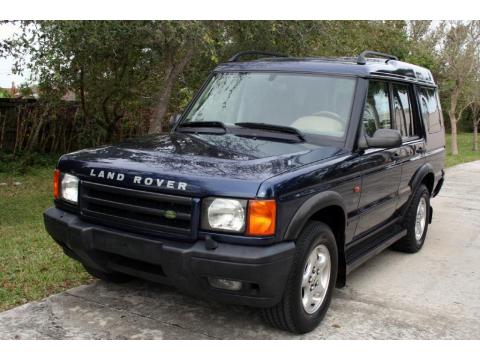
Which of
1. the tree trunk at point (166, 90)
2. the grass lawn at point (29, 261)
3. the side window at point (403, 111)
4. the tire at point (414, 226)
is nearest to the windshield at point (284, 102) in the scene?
the side window at point (403, 111)

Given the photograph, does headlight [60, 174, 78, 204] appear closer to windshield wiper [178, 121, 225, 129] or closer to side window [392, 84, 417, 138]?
windshield wiper [178, 121, 225, 129]

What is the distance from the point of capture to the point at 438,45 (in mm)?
20547

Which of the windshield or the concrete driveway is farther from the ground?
the windshield

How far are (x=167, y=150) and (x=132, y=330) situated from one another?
51.2 inches

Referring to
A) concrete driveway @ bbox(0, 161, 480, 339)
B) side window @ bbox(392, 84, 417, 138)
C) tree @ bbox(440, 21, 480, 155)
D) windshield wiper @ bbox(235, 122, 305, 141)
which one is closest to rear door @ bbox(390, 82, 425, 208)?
side window @ bbox(392, 84, 417, 138)

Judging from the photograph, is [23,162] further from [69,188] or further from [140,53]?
[69,188]

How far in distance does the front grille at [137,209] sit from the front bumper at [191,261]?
2.7 inches

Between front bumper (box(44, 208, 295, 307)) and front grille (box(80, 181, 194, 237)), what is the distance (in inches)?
2.7

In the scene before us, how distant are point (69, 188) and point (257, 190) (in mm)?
1528

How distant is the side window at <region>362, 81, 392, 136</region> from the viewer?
14.6ft

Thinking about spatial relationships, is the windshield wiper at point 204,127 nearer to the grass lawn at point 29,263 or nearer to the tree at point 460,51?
the grass lawn at point 29,263

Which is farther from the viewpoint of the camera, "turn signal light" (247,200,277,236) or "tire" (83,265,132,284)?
"tire" (83,265,132,284)

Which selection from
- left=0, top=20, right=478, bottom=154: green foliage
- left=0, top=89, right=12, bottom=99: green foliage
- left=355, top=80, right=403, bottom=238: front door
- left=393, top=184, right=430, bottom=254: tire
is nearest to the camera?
left=355, top=80, right=403, bottom=238: front door

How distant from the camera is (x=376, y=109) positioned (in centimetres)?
467
